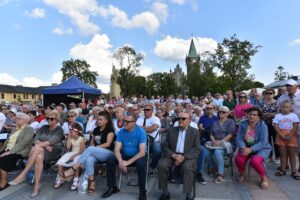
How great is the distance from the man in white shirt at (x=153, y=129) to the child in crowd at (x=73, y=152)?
1358 mm

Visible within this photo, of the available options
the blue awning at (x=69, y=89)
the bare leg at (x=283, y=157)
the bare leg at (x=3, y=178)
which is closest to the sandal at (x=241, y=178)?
the bare leg at (x=283, y=157)

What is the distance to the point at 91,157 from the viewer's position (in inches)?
189

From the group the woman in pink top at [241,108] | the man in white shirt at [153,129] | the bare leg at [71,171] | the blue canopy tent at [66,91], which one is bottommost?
the bare leg at [71,171]

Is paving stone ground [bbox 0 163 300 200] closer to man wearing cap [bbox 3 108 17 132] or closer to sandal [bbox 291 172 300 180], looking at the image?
sandal [bbox 291 172 300 180]

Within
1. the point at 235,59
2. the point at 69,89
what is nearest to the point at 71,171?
the point at 69,89

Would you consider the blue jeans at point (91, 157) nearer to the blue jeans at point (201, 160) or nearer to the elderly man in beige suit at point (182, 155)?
the elderly man in beige suit at point (182, 155)

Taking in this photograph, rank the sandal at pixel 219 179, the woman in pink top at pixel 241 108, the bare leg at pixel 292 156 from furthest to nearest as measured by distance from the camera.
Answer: the woman in pink top at pixel 241 108 < the bare leg at pixel 292 156 < the sandal at pixel 219 179

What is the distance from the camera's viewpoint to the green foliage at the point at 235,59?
27766 mm

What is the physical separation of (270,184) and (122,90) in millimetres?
44729

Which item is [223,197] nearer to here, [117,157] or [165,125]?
[117,157]

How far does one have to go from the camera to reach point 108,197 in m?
4.59

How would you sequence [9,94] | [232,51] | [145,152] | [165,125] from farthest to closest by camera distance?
[9,94] → [232,51] → [165,125] → [145,152]

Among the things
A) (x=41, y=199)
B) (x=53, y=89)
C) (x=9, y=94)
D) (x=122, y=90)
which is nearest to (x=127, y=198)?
(x=41, y=199)

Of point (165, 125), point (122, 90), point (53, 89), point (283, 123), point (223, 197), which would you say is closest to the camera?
point (223, 197)
